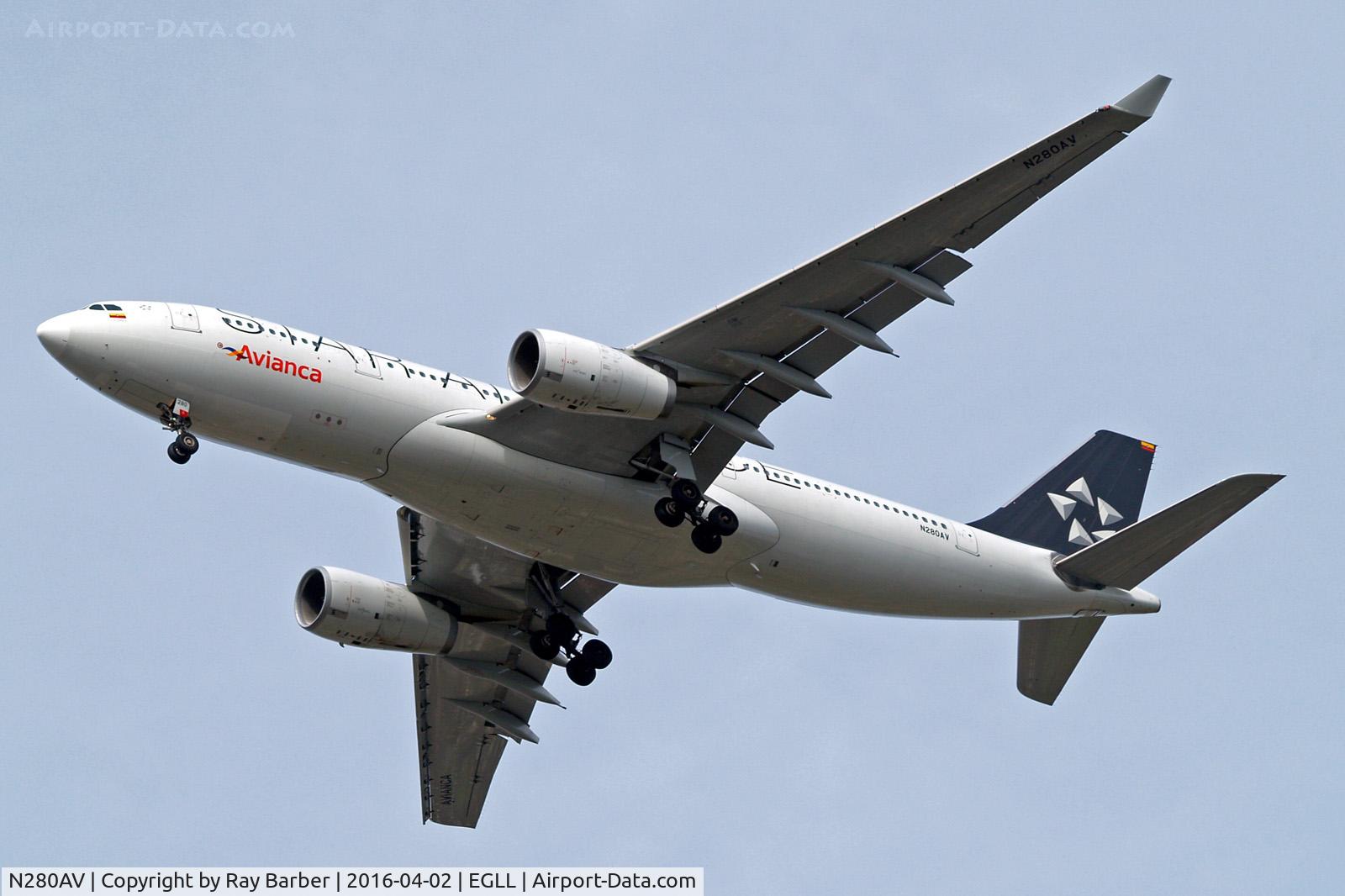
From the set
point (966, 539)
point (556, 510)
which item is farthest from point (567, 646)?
point (966, 539)

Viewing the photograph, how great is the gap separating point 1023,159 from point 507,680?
714 inches

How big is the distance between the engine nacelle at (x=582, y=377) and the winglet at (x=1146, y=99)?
375 inches

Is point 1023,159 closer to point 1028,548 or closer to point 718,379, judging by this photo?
point 718,379

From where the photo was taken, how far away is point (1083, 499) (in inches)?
1608

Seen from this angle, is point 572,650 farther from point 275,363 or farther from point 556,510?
point 275,363

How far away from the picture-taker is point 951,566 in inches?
1436

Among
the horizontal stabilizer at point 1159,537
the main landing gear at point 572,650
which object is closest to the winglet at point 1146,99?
the horizontal stabilizer at point 1159,537

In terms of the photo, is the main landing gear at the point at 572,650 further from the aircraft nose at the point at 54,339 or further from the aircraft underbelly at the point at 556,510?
the aircraft nose at the point at 54,339

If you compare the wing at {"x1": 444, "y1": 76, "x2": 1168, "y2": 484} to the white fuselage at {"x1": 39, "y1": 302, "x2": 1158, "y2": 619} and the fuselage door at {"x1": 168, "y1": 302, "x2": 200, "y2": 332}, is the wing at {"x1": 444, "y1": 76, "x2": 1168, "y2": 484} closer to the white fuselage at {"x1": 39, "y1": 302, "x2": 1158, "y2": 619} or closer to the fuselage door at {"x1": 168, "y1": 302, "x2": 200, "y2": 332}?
the white fuselage at {"x1": 39, "y1": 302, "x2": 1158, "y2": 619}

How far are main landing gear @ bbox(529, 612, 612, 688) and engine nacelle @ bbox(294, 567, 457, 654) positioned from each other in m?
2.20

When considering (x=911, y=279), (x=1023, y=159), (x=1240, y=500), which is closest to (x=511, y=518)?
(x=911, y=279)

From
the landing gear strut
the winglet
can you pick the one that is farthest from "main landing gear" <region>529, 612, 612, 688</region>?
the winglet

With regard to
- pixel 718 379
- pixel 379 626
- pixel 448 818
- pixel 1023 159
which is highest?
pixel 1023 159

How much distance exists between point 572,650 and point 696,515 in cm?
661
